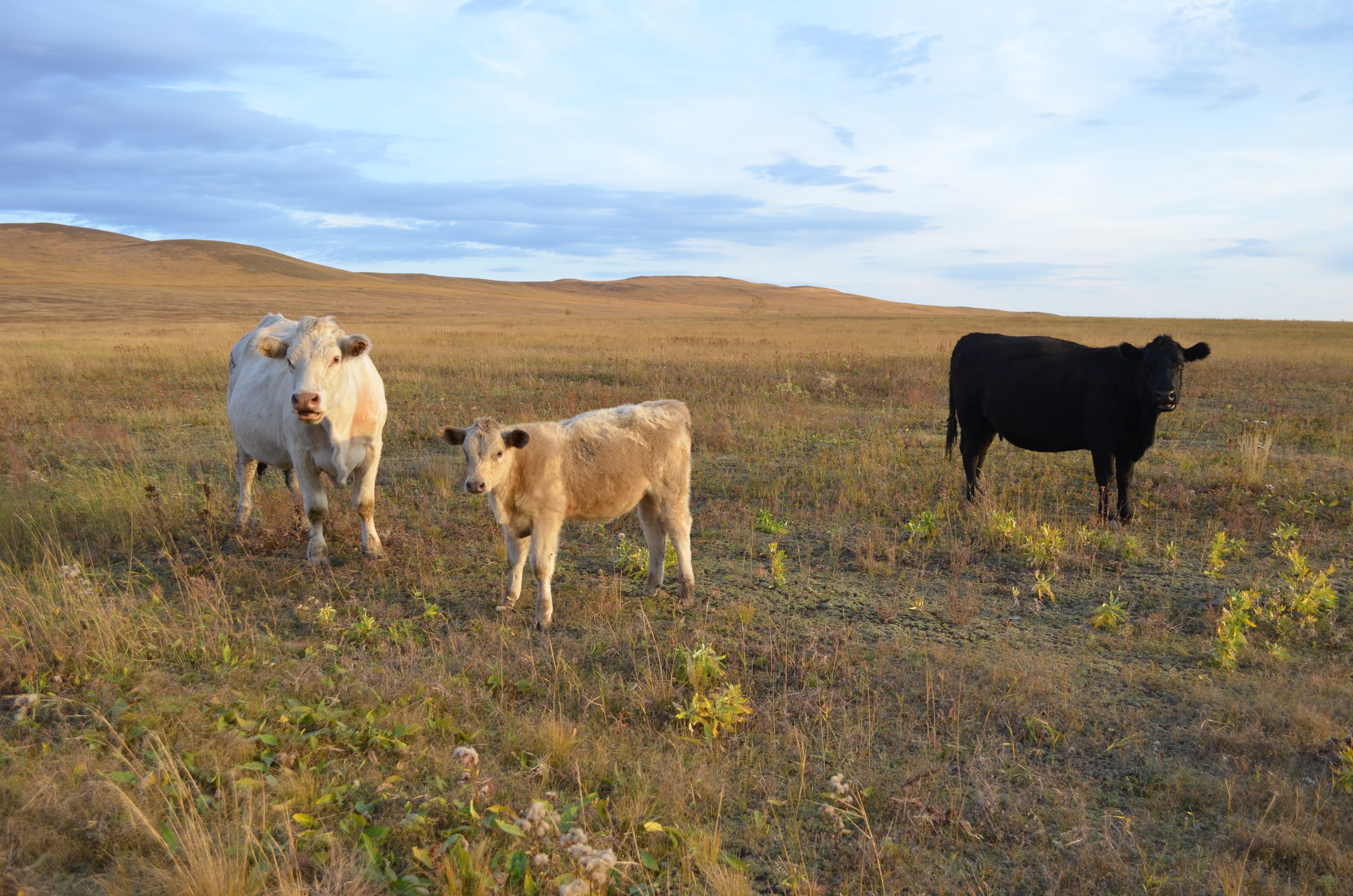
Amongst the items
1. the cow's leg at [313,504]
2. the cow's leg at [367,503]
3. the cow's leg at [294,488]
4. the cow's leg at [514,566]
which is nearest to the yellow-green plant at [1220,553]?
the cow's leg at [514,566]

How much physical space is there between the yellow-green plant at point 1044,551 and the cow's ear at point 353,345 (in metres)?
6.96

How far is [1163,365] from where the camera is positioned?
8391mm

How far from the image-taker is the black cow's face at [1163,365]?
27.1ft

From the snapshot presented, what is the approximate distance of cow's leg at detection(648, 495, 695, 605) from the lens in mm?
6566

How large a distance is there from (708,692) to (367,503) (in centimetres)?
451

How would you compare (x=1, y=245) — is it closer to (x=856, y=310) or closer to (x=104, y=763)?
(x=856, y=310)

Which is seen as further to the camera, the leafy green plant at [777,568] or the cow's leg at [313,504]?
the cow's leg at [313,504]

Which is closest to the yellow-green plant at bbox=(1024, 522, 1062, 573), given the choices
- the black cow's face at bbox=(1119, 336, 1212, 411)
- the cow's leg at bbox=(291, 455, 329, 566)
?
the black cow's face at bbox=(1119, 336, 1212, 411)

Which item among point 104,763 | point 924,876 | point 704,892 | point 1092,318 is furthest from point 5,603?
point 1092,318

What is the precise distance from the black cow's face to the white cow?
27.5ft

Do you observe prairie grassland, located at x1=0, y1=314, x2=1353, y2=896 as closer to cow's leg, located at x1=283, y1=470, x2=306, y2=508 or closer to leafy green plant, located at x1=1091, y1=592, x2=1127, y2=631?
leafy green plant, located at x1=1091, y1=592, x2=1127, y2=631

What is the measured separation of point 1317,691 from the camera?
16.1 feet

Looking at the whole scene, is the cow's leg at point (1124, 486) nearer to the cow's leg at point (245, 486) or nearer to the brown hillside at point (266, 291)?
the cow's leg at point (245, 486)

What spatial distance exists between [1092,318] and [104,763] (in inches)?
3814
